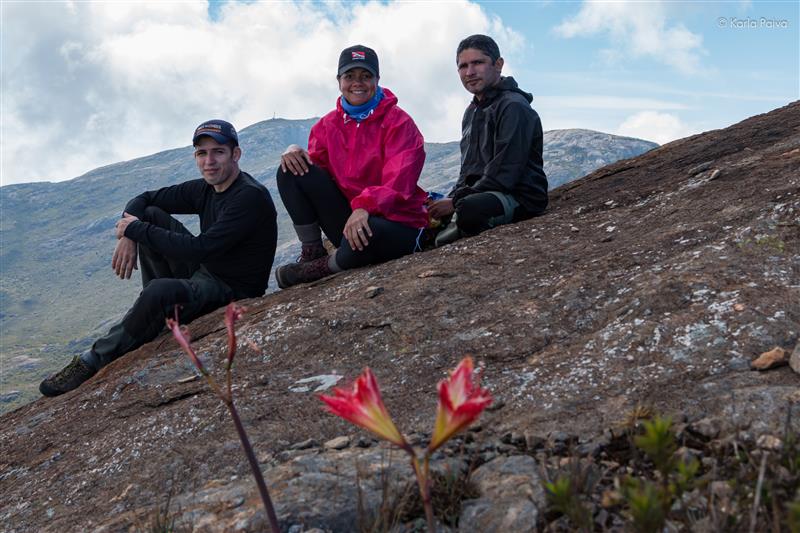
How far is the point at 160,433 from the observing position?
488 centimetres

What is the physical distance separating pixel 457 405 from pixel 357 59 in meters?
6.19

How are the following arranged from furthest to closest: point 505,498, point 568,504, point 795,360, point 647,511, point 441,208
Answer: point 441,208 → point 795,360 → point 505,498 → point 568,504 → point 647,511

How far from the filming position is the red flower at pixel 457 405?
1.70 metres

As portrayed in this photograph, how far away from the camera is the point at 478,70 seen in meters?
7.89

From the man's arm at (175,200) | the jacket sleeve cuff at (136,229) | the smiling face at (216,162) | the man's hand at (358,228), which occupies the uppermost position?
the smiling face at (216,162)

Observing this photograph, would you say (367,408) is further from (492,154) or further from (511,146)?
(492,154)

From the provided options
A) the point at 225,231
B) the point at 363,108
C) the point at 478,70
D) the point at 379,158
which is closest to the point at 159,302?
the point at 225,231

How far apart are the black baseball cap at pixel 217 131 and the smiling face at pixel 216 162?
4 cm

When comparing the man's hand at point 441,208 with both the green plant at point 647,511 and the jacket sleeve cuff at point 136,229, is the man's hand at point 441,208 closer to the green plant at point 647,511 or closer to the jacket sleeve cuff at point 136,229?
the jacket sleeve cuff at point 136,229

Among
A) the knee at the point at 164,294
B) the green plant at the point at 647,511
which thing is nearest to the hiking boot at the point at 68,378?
the knee at the point at 164,294

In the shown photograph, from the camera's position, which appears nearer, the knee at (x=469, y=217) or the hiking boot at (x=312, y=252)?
the knee at (x=469, y=217)

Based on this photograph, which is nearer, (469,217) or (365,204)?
(365,204)

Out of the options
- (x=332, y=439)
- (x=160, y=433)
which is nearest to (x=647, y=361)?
(x=332, y=439)

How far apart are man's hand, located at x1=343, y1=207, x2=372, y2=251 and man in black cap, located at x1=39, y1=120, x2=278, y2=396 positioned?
92 centimetres
